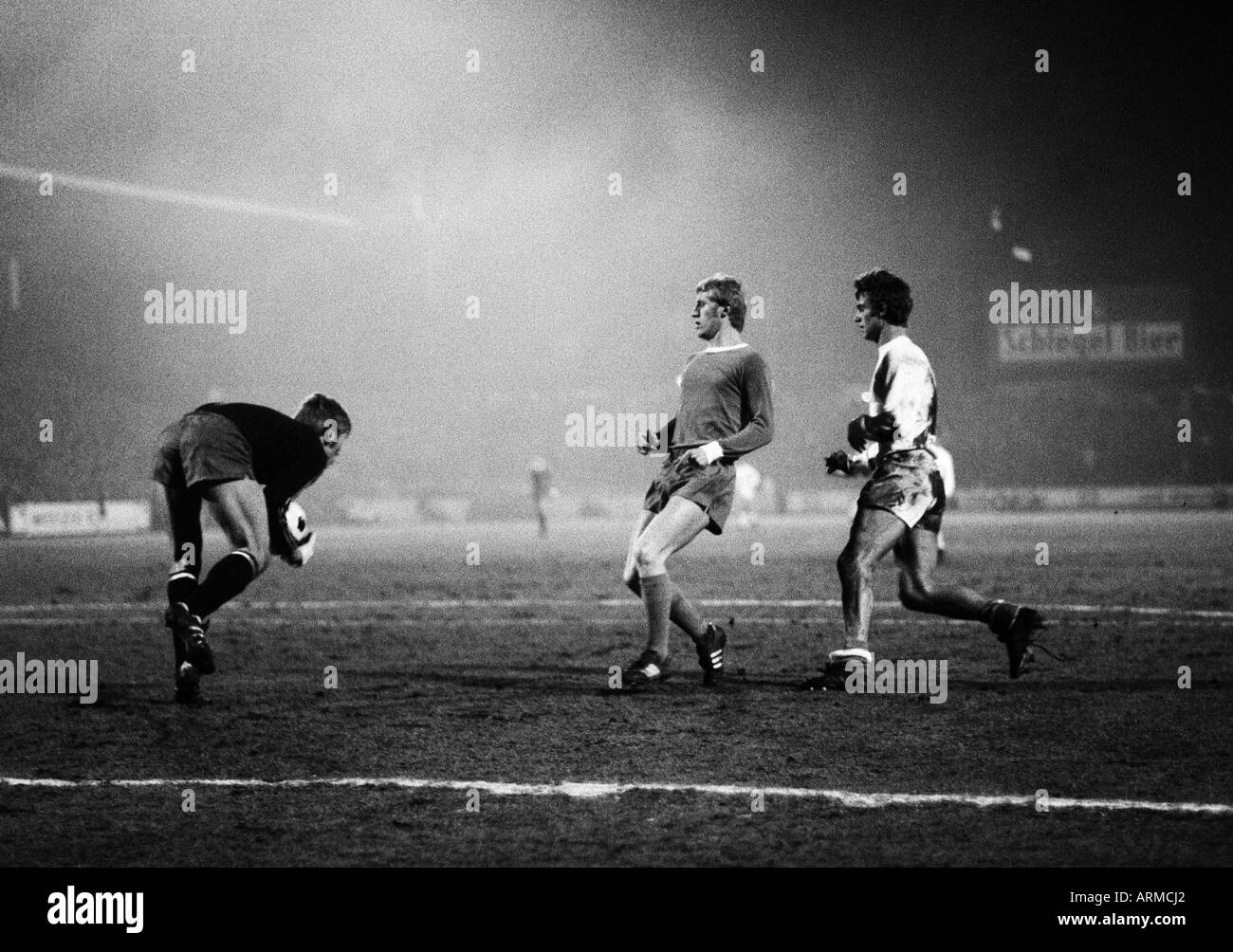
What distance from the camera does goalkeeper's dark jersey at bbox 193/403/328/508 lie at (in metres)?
7.61

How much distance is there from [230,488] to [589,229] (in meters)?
41.3

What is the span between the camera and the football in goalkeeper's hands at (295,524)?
7.68 metres

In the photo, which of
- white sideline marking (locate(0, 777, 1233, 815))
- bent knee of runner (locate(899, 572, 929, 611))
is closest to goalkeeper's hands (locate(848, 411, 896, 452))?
bent knee of runner (locate(899, 572, 929, 611))

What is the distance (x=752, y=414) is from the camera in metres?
7.86

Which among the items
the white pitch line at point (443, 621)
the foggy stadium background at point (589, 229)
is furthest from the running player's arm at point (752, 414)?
the foggy stadium background at point (589, 229)

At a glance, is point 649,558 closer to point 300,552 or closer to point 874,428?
point 874,428

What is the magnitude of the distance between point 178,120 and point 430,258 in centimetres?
1083

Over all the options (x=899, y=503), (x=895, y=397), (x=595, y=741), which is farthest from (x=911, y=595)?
(x=595, y=741)

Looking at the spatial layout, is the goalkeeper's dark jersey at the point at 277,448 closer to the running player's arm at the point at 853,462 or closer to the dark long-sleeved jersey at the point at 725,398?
the dark long-sleeved jersey at the point at 725,398

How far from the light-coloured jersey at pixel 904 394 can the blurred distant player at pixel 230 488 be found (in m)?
2.93

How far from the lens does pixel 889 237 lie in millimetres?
47188

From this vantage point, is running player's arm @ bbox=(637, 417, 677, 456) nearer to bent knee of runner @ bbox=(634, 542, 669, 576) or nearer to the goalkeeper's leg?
bent knee of runner @ bbox=(634, 542, 669, 576)

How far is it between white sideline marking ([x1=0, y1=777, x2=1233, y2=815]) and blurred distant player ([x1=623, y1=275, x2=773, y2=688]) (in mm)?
2494
